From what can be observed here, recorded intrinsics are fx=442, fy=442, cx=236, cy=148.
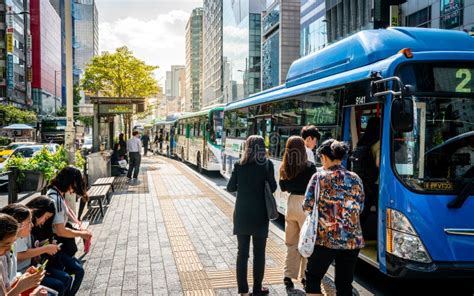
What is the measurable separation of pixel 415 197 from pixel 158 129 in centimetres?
4011

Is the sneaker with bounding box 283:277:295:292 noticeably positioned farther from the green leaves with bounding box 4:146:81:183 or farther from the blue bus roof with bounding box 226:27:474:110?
the green leaves with bounding box 4:146:81:183

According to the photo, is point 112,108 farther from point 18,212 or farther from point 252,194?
A: point 18,212

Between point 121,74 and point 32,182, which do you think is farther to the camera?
point 121,74

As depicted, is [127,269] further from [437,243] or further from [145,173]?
[145,173]

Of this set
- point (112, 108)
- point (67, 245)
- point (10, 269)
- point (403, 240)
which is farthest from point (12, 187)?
point (112, 108)

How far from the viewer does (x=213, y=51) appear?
130m

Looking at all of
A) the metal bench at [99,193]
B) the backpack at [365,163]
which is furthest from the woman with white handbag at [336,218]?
the metal bench at [99,193]

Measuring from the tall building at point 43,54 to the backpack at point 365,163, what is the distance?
70.1 meters

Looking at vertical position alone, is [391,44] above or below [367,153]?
above

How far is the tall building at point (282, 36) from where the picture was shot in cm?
5778

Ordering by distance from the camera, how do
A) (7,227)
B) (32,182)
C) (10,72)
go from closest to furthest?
(7,227), (32,182), (10,72)

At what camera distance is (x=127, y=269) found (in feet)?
19.7

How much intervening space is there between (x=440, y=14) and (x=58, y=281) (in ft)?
97.0

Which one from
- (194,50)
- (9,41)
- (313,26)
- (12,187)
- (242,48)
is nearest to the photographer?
(12,187)
